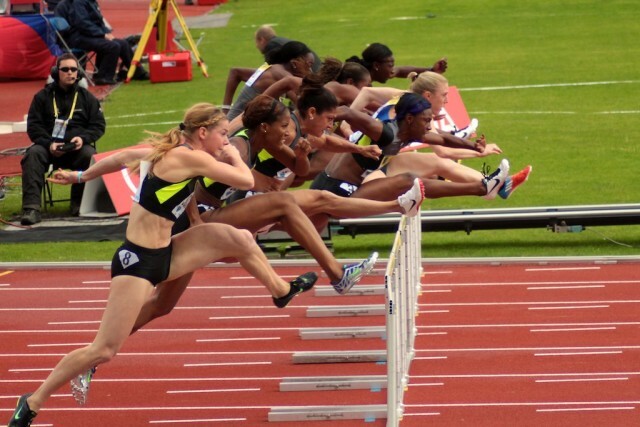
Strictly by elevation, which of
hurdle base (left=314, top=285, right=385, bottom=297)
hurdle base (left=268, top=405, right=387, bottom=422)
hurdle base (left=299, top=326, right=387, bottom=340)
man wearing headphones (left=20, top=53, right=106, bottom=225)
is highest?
hurdle base (left=268, top=405, right=387, bottom=422)

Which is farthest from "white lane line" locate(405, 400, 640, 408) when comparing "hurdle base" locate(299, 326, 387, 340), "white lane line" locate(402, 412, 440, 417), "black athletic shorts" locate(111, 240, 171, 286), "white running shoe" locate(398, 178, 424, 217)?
"black athletic shorts" locate(111, 240, 171, 286)

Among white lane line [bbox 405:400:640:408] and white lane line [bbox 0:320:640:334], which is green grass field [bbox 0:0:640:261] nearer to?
white lane line [bbox 0:320:640:334]

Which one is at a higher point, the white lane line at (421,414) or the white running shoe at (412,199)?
the white running shoe at (412,199)

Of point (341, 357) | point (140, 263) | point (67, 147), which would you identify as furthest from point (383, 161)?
point (67, 147)

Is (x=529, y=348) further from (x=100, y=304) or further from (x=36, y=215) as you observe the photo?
(x=36, y=215)

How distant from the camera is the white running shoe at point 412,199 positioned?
8992 mm

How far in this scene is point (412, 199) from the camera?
9.02 metres

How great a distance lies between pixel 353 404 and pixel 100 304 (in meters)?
3.44

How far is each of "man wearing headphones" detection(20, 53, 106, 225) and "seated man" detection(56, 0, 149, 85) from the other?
28.1ft

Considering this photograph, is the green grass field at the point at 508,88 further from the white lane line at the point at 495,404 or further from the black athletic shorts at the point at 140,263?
the black athletic shorts at the point at 140,263

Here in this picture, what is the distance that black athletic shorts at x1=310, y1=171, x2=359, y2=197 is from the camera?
1001cm

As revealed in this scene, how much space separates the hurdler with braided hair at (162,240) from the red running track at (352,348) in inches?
35.8

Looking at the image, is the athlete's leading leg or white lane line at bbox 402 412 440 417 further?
white lane line at bbox 402 412 440 417

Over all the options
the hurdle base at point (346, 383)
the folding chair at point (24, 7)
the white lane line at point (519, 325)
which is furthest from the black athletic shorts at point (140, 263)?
the folding chair at point (24, 7)
